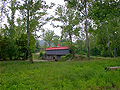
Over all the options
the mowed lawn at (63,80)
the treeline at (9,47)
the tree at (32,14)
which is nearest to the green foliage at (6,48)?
the treeline at (9,47)

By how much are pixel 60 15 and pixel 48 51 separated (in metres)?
22.2

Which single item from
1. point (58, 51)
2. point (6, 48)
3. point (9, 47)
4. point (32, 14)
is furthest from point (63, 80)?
A: point (58, 51)

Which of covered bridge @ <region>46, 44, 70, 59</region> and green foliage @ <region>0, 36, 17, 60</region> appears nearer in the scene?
green foliage @ <region>0, 36, 17, 60</region>

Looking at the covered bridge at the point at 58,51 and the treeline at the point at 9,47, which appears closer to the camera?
the treeline at the point at 9,47

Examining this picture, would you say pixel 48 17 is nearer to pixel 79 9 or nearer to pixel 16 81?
pixel 79 9

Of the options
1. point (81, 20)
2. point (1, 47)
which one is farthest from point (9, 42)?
point (81, 20)

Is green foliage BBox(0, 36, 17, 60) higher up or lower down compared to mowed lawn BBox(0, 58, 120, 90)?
higher up

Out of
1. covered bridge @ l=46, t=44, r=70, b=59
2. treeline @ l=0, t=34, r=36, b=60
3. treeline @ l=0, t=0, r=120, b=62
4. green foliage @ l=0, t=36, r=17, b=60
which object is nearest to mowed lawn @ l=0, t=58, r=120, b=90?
treeline @ l=0, t=0, r=120, b=62

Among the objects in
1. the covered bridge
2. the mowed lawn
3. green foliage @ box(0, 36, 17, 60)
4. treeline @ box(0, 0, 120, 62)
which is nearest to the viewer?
the mowed lawn

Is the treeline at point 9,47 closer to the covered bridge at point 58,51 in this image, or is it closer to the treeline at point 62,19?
the treeline at point 62,19

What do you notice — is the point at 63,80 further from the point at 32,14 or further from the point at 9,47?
the point at 9,47

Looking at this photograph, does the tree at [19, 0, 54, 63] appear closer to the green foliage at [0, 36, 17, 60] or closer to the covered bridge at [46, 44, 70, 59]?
the green foliage at [0, 36, 17, 60]

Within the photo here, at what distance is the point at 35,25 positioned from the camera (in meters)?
15.6

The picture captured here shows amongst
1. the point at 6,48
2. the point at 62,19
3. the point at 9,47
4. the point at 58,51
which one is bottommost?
the point at 58,51
